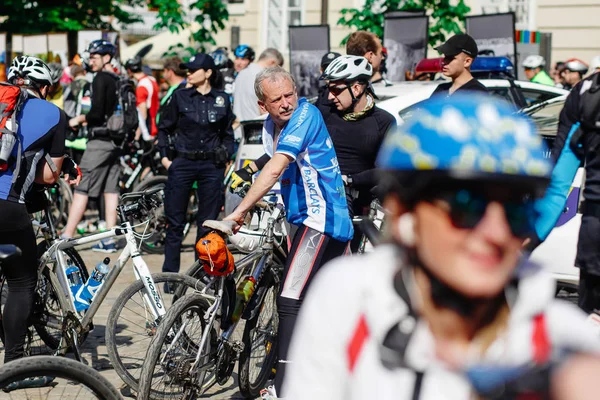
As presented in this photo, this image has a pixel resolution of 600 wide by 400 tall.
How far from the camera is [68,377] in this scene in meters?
3.49

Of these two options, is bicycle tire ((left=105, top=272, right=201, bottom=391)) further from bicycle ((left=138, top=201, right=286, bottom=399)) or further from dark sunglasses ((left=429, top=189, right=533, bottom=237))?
dark sunglasses ((left=429, top=189, right=533, bottom=237))

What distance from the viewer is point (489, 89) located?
922 cm

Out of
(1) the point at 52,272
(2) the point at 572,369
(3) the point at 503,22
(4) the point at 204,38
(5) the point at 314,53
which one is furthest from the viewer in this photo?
(4) the point at 204,38

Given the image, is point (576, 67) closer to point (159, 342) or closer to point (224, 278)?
point (224, 278)

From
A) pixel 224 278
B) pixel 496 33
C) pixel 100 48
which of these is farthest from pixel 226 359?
pixel 496 33

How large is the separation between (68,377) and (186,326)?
1536 mm

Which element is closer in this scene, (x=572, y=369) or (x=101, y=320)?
(x=572, y=369)

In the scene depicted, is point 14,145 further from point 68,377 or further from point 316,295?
point 316,295

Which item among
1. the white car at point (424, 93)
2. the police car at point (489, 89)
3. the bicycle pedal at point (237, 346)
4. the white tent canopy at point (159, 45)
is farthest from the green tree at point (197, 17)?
the bicycle pedal at point (237, 346)

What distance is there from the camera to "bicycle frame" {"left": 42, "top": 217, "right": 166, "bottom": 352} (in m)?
5.49

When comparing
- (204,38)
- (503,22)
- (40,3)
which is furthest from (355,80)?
(40,3)

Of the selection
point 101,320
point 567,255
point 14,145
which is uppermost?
point 14,145

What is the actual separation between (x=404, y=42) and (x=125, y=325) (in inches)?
366

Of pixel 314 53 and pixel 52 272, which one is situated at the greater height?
pixel 314 53
